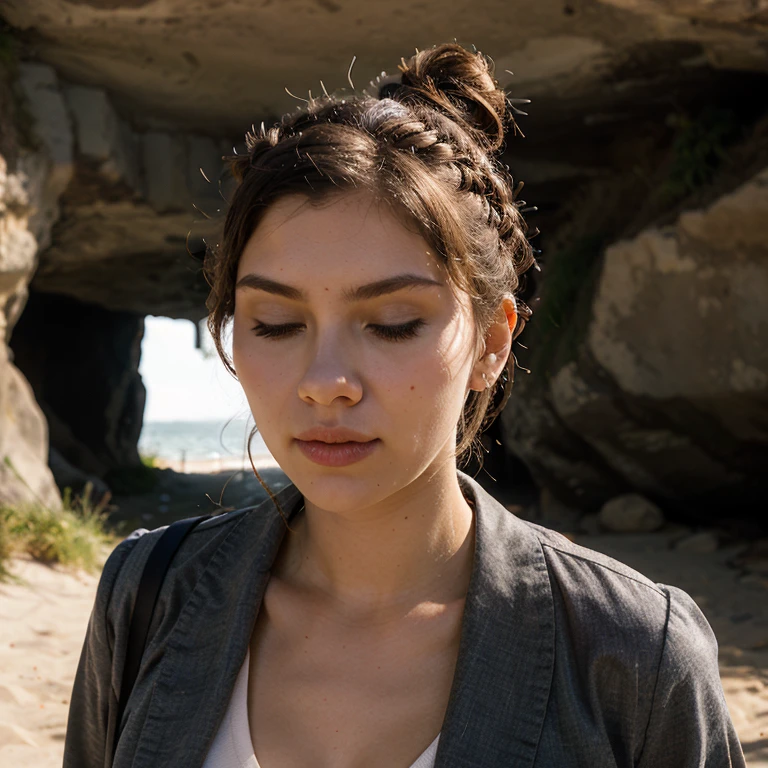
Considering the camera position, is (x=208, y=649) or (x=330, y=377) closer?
(x=330, y=377)

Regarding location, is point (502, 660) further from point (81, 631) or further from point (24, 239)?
point (24, 239)

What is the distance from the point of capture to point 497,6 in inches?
216

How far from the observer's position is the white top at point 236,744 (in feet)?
4.10

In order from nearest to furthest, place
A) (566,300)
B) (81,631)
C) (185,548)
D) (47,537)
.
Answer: (185,548) < (81,631) < (47,537) < (566,300)

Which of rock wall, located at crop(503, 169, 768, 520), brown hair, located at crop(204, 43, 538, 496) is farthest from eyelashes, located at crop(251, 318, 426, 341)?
rock wall, located at crop(503, 169, 768, 520)

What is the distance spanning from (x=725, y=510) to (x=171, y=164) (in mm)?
4991

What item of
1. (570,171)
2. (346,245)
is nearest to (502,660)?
(346,245)

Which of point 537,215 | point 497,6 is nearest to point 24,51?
point 497,6

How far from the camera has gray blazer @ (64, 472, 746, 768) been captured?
1217 millimetres

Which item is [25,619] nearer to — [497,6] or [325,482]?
[325,482]

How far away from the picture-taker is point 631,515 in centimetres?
648

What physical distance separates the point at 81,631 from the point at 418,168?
146 inches

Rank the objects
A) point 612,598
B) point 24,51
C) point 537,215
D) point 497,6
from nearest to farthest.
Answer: point 612,598 < point 497,6 < point 24,51 < point 537,215

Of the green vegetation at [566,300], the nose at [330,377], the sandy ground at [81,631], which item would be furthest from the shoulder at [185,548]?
the green vegetation at [566,300]
